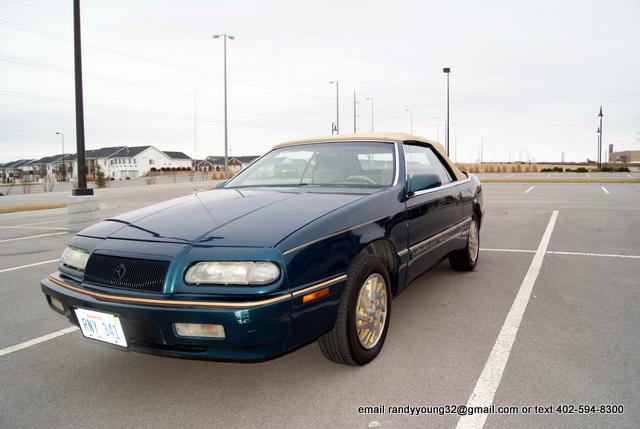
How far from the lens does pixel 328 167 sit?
383 cm

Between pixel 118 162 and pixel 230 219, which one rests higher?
pixel 118 162

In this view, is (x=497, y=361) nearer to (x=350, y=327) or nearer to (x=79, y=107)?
(x=350, y=327)

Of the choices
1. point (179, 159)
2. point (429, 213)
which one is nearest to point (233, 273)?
point (429, 213)

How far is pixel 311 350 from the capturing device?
326 centimetres

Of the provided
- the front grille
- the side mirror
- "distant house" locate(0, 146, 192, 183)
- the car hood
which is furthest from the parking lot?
"distant house" locate(0, 146, 192, 183)

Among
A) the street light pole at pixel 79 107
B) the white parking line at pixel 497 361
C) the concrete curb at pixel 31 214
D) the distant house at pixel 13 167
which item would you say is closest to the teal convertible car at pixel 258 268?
the white parking line at pixel 497 361

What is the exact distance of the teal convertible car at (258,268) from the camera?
229 centimetres

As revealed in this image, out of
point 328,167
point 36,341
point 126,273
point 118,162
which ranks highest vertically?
point 118,162

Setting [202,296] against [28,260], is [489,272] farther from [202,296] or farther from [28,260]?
[28,260]

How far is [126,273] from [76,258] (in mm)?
599

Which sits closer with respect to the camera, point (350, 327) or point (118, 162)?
point (350, 327)

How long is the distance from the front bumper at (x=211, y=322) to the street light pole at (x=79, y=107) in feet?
27.7

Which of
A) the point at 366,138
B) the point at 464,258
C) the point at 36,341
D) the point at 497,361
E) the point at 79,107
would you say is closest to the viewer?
the point at 497,361

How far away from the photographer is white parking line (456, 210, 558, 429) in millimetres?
2340
